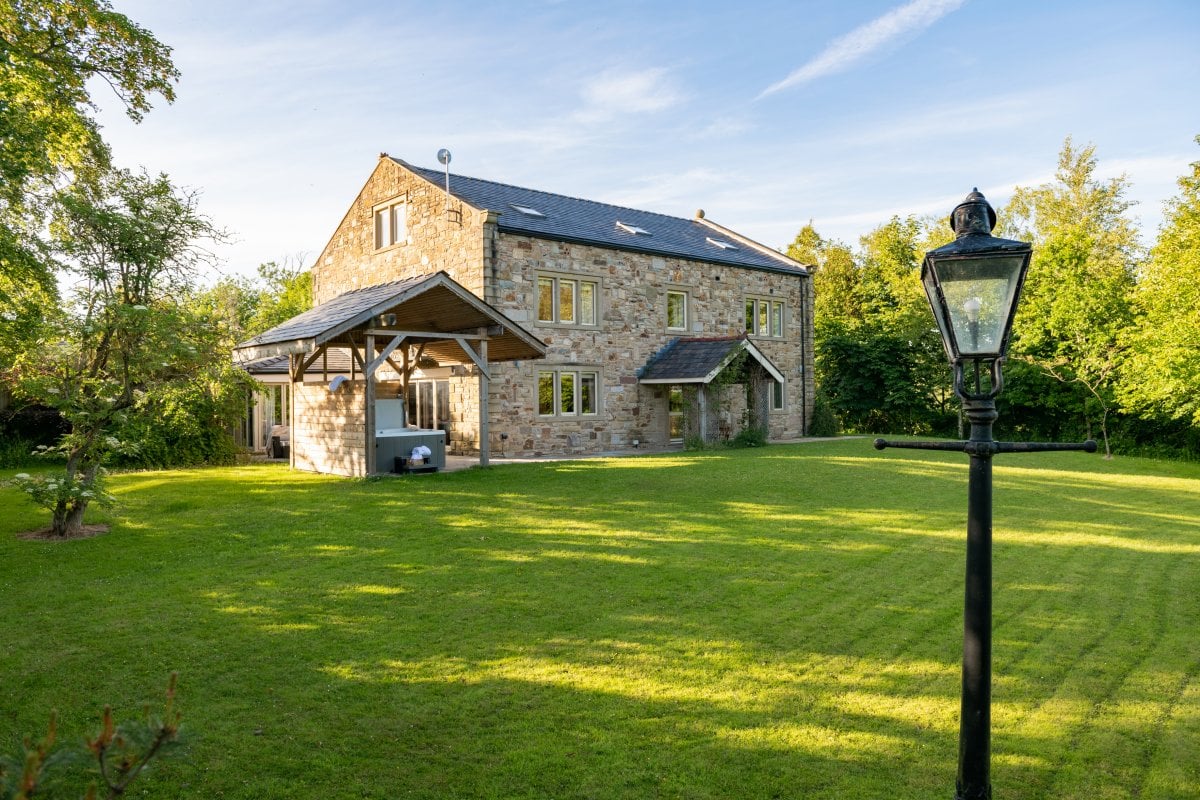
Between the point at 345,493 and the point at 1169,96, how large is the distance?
2187cm

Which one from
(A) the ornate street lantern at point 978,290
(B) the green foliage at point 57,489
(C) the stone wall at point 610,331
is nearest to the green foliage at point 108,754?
(A) the ornate street lantern at point 978,290

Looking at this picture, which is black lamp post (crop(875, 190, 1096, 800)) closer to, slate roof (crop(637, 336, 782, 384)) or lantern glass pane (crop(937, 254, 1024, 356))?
lantern glass pane (crop(937, 254, 1024, 356))

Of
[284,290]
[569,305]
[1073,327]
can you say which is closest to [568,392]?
[569,305]

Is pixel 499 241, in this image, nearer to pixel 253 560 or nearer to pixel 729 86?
pixel 729 86

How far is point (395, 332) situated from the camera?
1496 cm

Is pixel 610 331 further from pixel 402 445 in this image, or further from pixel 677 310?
pixel 402 445

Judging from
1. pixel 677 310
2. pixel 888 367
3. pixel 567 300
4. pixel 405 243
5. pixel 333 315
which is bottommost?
pixel 888 367

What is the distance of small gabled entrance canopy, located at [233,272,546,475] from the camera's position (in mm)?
14312

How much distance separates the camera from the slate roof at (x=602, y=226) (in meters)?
21.4

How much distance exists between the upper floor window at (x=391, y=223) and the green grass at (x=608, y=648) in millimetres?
13335

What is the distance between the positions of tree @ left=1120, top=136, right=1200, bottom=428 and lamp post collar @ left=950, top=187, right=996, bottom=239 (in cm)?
2035

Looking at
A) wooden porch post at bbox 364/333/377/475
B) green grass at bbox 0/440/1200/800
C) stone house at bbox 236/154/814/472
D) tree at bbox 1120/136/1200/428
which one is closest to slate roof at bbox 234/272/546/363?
wooden porch post at bbox 364/333/377/475

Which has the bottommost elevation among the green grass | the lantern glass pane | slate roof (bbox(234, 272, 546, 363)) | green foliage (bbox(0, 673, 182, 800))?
the green grass

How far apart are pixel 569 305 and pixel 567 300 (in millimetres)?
157
